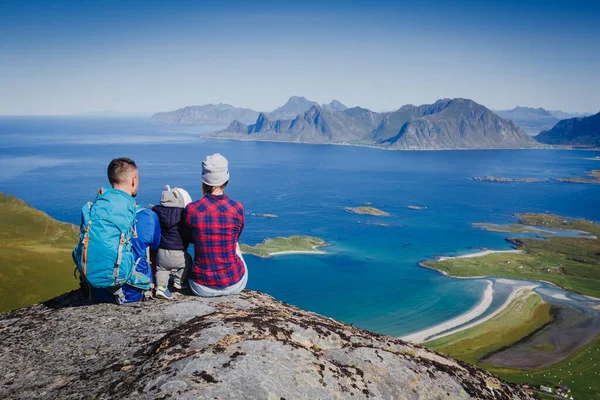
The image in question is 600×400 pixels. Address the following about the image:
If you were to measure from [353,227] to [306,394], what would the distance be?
12856cm

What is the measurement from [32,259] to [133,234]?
77.7 meters

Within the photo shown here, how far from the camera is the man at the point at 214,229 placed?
9234 mm

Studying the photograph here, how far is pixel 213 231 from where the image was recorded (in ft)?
30.3

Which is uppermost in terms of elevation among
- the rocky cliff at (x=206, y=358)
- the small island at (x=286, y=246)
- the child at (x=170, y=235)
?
the child at (x=170, y=235)

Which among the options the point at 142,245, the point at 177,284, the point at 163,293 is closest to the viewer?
the point at 142,245

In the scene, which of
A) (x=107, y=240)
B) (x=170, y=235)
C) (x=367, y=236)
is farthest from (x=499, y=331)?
(x=107, y=240)

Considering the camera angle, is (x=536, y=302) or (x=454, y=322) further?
(x=536, y=302)

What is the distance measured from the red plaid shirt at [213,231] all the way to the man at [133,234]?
0.93 m

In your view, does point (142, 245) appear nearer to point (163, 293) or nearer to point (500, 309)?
point (163, 293)

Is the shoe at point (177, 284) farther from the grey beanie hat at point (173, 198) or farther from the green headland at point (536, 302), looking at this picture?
the green headland at point (536, 302)

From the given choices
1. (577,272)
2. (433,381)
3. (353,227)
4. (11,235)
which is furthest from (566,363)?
(11,235)

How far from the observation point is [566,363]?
5850cm

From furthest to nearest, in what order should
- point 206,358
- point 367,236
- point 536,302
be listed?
point 367,236, point 536,302, point 206,358

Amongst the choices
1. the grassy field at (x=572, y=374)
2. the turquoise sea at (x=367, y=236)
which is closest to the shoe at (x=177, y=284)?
the grassy field at (x=572, y=374)
